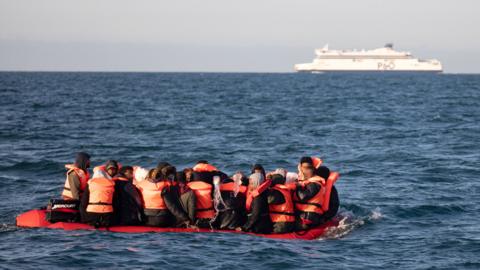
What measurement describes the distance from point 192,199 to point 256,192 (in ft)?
4.29

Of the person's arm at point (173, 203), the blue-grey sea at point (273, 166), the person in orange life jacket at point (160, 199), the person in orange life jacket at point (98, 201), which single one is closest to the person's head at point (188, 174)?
the person in orange life jacket at point (160, 199)

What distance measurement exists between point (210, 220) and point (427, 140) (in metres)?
22.5

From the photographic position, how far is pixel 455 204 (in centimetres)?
1989

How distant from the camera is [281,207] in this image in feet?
51.4

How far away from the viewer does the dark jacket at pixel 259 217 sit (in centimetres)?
1535

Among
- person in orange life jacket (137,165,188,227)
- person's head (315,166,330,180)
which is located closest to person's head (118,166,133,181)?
person in orange life jacket (137,165,188,227)

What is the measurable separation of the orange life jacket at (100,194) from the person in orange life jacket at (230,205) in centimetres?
215

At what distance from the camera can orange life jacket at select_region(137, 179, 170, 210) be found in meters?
15.3

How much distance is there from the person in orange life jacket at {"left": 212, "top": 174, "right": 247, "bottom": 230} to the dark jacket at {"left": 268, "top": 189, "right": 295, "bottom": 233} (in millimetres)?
629

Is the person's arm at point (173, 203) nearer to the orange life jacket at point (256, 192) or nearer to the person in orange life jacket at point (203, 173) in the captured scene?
the person in orange life jacket at point (203, 173)

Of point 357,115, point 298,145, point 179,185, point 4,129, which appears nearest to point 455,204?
point 179,185

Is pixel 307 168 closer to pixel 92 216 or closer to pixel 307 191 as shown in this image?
pixel 307 191

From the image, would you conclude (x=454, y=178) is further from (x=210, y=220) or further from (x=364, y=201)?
(x=210, y=220)

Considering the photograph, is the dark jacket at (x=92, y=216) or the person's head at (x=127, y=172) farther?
the person's head at (x=127, y=172)
